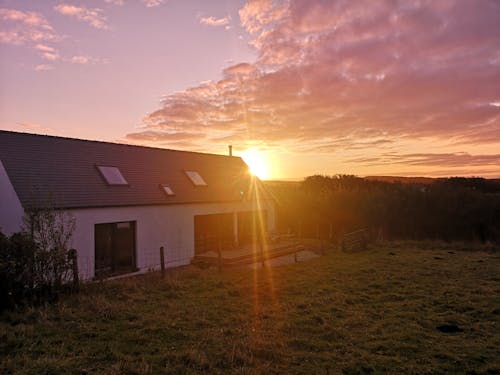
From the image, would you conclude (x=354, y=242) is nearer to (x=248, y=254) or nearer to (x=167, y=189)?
(x=248, y=254)

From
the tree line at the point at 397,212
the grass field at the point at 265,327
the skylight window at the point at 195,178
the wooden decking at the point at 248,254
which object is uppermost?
the skylight window at the point at 195,178

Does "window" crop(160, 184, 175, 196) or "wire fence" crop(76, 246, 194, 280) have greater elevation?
"window" crop(160, 184, 175, 196)

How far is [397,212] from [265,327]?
17.9 metres

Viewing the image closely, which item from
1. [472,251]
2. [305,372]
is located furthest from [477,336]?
[472,251]

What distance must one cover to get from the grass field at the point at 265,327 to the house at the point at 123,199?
3080mm

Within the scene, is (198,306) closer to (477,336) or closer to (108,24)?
(477,336)

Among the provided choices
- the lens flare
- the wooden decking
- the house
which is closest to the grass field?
the house

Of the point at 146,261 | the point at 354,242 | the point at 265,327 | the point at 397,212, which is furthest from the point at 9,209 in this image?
the point at 397,212

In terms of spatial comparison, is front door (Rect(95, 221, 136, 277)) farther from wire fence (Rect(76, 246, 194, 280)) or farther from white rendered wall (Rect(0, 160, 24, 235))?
white rendered wall (Rect(0, 160, 24, 235))

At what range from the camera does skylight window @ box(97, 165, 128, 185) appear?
14016mm

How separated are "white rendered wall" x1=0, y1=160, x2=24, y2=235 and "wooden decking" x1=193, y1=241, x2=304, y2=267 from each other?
6905 mm

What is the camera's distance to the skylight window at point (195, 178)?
17573 mm

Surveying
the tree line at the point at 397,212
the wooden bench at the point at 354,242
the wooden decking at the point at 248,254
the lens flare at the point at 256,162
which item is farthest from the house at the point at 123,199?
the tree line at the point at 397,212

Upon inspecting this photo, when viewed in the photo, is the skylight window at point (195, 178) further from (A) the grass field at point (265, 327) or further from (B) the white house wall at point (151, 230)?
(A) the grass field at point (265, 327)
